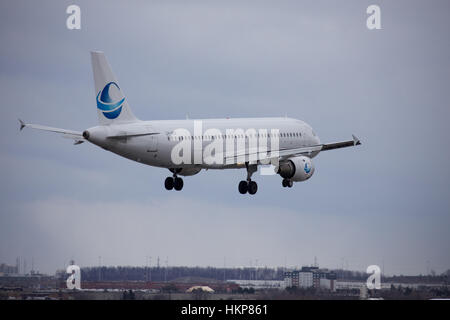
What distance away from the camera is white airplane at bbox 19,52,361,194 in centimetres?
11856

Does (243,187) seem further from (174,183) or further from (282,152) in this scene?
(174,183)

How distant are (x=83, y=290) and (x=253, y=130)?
2266 centimetres

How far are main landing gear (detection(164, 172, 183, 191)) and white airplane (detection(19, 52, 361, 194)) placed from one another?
9 cm

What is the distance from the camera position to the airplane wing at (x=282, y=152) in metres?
126

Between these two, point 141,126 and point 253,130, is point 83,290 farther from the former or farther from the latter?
point 253,130

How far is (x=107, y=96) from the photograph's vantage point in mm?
119250

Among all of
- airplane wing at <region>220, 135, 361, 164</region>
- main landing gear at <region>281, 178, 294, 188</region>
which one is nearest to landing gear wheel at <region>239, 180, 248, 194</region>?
airplane wing at <region>220, 135, 361, 164</region>

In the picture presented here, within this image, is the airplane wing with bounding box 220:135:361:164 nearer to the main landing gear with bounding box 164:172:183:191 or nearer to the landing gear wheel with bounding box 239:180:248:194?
the landing gear wheel with bounding box 239:180:248:194

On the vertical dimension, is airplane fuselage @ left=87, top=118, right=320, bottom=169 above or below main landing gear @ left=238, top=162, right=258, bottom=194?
above

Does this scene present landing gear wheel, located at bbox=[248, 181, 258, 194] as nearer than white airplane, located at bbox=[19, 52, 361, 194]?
No

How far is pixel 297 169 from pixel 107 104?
18.3m

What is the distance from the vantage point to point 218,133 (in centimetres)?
12469
